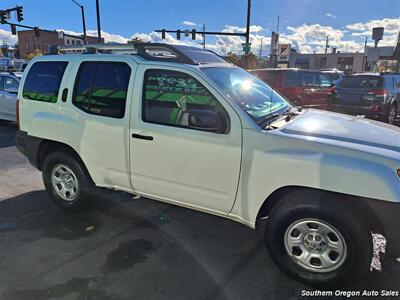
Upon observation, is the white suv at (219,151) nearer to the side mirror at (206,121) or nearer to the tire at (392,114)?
the side mirror at (206,121)

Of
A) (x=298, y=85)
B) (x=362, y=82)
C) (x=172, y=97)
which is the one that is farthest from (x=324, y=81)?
(x=172, y=97)

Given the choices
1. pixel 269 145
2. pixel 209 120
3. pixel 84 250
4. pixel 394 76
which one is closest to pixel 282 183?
pixel 269 145

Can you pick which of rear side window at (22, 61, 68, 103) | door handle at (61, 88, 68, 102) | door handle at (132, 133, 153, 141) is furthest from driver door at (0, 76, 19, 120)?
door handle at (132, 133, 153, 141)

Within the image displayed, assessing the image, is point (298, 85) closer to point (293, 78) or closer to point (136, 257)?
point (293, 78)

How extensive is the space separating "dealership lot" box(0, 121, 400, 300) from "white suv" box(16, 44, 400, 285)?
325 mm

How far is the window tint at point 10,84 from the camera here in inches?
374

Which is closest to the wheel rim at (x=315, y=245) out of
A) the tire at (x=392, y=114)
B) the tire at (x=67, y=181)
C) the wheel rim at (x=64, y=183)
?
the tire at (x=67, y=181)

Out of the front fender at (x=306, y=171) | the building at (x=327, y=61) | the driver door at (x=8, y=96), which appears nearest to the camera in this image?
the front fender at (x=306, y=171)

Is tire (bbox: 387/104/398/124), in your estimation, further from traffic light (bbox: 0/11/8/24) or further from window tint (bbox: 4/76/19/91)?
traffic light (bbox: 0/11/8/24)

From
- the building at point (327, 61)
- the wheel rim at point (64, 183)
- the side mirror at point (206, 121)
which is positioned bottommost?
the wheel rim at point (64, 183)

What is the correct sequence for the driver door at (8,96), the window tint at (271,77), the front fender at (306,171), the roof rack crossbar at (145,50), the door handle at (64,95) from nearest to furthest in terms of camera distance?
1. the front fender at (306,171)
2. the roof rack crossbar at (145,50)
3. the door handle at (64,95)
4. the driver door at (8,96)
5. the window tint at (271,77)

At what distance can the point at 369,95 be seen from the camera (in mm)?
9930

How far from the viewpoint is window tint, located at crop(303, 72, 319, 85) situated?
1115 centimetres

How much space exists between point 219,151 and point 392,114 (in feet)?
32.6
